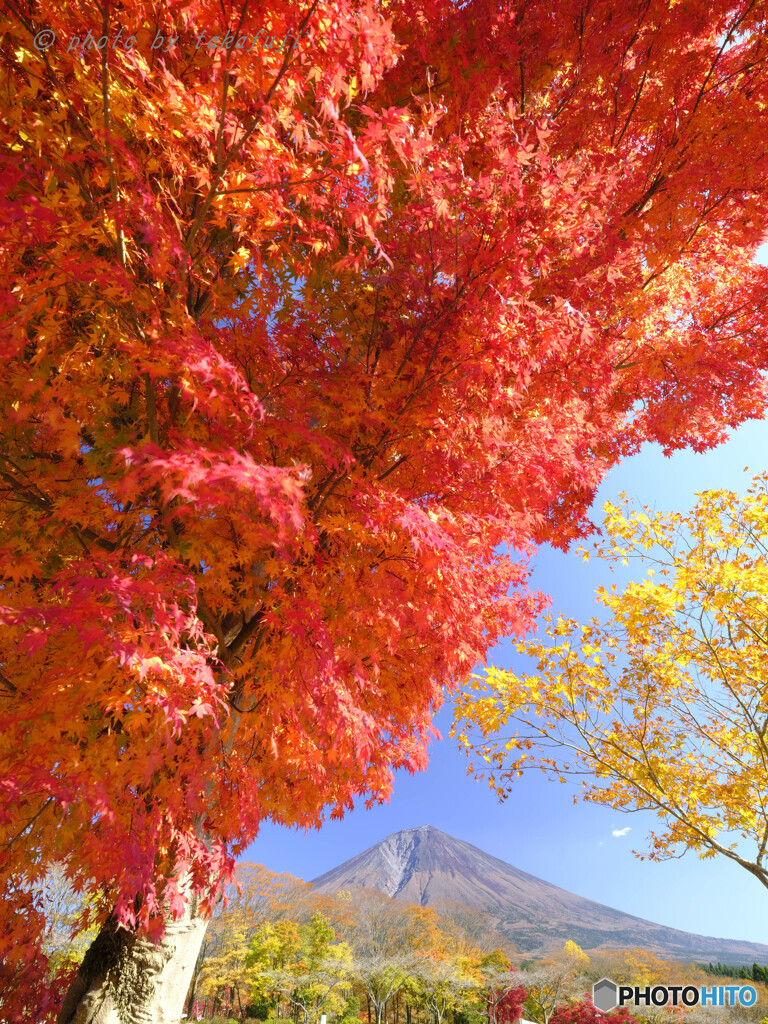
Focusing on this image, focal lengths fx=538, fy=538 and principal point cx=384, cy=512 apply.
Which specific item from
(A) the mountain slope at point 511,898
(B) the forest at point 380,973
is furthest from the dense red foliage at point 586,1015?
(A) the mountain slope at point 511,898

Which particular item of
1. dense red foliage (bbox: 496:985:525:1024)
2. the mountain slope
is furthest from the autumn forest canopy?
the mountain slope

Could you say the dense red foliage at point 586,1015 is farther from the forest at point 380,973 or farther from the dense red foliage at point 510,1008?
the dense red foliage at point 510,1008

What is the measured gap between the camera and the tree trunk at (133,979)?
3.16 m

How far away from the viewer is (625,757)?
22.2 ft

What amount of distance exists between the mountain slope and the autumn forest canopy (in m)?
78.6

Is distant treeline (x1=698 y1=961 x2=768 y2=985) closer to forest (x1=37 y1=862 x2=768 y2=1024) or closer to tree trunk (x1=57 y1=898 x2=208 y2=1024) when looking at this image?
forest (x1=37 y1=862 x2=768 y2=1024)

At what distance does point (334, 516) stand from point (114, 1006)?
3.15m

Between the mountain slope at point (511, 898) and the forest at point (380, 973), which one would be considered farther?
the mountain slope at point (511, 898)

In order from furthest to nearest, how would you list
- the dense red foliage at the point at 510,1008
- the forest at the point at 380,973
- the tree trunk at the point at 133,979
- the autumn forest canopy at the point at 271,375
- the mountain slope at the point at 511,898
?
1. the mountain slope at the point at 511,898
2. the dense red foliage at the point at 510,1008
3. the forest at the point at 380,973
4. the tree trunk at the point at 133,979
5. the autumn forest canopy at the point at 271,375

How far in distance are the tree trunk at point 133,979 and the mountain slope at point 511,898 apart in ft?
255

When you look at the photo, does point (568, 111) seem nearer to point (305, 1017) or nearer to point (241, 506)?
point (241, 506)

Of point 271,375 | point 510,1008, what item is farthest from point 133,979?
point 510,1008

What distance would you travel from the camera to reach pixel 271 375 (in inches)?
134

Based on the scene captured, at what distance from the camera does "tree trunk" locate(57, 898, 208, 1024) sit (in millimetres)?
3164
